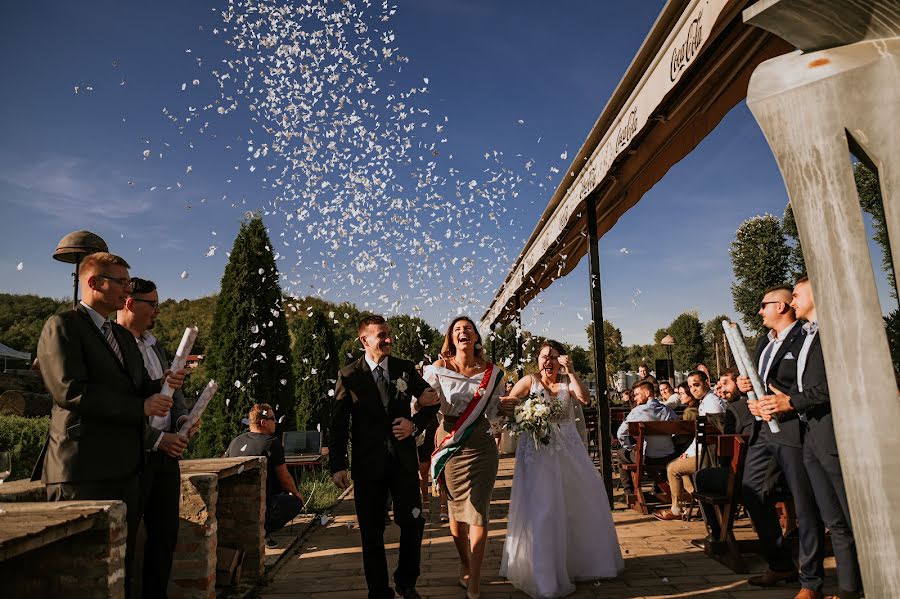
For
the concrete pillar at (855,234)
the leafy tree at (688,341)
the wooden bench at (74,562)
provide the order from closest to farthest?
the concrete pillar at (855,234) → the wooden bench at (74,562) → the leafy tree at (688,341)

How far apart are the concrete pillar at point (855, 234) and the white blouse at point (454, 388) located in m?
3.94

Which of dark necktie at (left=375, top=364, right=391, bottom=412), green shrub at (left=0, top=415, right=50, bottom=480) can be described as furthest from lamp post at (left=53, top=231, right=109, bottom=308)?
dark necktie at (left=375, top=364, right=391, bottom=412)

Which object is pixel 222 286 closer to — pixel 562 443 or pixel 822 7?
pixel 562 443

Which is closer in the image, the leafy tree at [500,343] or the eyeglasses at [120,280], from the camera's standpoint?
the eyeglasses at [120,280]

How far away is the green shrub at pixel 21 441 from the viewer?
8305mm

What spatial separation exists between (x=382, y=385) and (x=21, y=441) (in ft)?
24.4

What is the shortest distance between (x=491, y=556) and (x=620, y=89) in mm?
3973

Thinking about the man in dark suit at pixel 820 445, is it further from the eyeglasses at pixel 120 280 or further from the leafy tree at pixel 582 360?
the leafy tree at pixel 582 360

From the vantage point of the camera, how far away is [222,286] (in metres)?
10.4

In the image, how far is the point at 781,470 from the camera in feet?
13.3

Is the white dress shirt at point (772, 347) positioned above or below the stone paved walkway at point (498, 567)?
above

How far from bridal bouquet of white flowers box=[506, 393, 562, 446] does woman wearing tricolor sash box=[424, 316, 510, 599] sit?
0.20 meters

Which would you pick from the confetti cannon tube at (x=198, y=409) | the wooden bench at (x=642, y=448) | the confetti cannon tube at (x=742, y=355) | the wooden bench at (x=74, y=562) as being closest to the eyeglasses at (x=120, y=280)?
the confetti cannon tube at (x=198, y=409)

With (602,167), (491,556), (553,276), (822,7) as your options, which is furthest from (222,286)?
(822,7)
